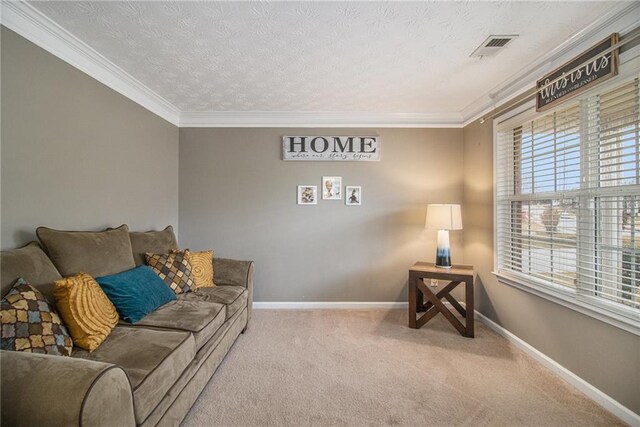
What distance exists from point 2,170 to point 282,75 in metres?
2.05

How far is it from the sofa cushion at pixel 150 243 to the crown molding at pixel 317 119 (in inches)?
60.7

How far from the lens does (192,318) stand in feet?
6.18

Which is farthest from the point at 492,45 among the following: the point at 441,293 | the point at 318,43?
the point at 441,293

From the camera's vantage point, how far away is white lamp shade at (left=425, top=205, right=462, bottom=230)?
9.53 feet

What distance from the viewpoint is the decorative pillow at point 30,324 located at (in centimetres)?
123

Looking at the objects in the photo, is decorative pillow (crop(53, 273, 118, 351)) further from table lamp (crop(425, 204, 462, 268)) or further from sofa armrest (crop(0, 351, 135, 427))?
table lamp (crop(425, 204, 462, 268))

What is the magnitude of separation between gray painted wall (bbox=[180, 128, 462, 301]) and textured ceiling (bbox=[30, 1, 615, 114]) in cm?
71

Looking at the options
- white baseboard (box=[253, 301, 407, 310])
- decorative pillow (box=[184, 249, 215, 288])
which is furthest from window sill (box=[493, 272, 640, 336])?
decorative pillow (box=[184, 249, 215, 288])

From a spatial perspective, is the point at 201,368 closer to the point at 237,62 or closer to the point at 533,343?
the point at 237,62

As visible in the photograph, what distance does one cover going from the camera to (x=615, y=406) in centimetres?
169

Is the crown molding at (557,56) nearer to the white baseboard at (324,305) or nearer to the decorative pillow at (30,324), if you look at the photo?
the white baseboard at (324,305)

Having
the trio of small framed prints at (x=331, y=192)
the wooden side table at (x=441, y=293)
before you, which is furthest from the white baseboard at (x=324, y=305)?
the trio of small framed prints at (x=331, y=192)

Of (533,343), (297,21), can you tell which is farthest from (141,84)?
(533,343)

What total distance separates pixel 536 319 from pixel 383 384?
4.85ft
